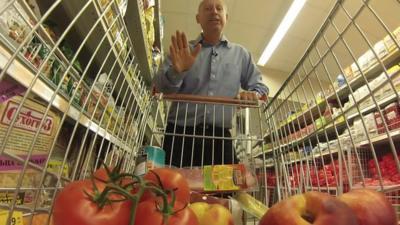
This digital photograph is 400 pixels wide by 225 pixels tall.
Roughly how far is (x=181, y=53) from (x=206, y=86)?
15.3 inches

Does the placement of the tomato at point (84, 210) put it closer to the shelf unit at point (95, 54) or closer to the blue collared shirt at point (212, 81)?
the shelf unit at point (95, 54)

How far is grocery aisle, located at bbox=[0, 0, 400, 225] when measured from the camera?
50 cm

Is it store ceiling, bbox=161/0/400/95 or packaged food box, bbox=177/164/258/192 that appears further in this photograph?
store ceiling, bbox=161/0/400/95

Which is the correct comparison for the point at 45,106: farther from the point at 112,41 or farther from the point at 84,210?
the point at 84,210

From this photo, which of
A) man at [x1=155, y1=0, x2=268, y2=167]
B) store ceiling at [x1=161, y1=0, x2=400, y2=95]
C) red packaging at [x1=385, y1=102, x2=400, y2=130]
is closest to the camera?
man at [x1=155, y1=0, x2=268, y2=167]

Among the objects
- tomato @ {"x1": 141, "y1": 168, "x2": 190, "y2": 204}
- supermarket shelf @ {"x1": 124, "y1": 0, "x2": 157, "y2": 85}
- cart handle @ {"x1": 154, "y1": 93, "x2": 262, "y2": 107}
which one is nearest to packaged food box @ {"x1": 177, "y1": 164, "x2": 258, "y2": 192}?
cart handle @ {"x1": 154, "y1": 93, "x2": 262, "y2": 107}

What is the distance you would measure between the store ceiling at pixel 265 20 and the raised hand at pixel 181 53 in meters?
3.27

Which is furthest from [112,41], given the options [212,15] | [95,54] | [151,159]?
[212,15]

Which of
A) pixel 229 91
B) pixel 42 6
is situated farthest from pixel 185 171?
pixel 42 6

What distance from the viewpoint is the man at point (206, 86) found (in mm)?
1257

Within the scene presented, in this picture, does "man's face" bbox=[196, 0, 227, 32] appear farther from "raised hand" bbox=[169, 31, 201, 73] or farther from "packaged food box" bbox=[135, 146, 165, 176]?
"packaged food box" bbox=[135, 146, 165, 176]

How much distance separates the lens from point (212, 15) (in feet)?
5.45

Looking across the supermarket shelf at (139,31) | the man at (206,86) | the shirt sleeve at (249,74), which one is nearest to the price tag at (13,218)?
the man at (206,86)

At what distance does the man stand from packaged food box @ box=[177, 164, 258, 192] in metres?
0.24
